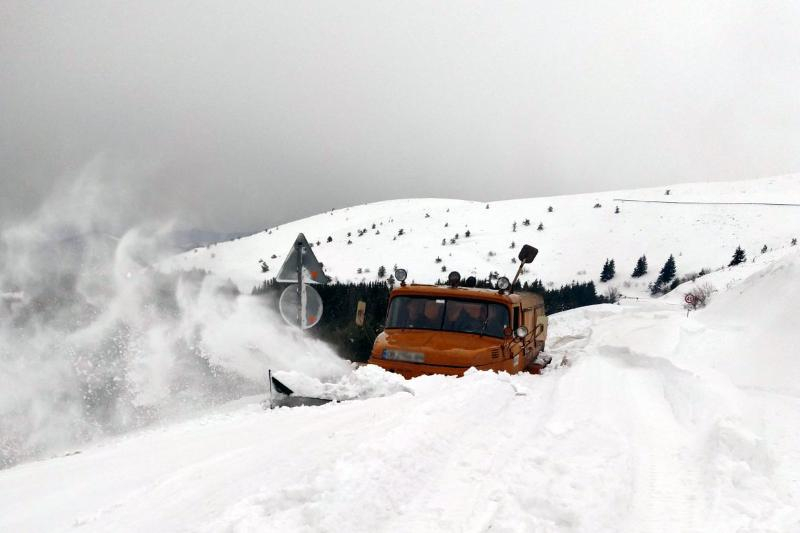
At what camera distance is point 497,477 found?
3645 mm

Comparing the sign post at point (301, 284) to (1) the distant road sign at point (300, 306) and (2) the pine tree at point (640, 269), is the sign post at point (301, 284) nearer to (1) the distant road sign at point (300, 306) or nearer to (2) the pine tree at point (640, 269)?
(1) the distant road sign at point (300, 306)

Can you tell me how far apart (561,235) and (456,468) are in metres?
55.4

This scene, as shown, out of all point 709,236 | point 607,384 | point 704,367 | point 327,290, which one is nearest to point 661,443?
point 607,384

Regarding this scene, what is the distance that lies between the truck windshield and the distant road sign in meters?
2.03

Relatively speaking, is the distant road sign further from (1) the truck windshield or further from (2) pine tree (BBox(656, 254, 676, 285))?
(2) pine tree (BBox(656, 254, 676, 285))

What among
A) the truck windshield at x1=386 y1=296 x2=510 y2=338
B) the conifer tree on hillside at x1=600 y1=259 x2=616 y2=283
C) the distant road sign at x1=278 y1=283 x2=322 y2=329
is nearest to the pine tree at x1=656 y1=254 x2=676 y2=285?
the conifer tree on hillside at x1=600 y1=259 x2=616 y2=283

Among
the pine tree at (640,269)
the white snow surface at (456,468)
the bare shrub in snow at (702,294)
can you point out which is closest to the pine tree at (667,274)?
the pine tree at (640,269)

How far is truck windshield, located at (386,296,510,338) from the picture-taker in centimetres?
896

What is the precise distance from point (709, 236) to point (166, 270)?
51.9m

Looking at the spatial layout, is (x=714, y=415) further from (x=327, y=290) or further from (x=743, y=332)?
(x=327, y=290)

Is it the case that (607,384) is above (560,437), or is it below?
below

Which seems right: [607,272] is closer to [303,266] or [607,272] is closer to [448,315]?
[448,315]

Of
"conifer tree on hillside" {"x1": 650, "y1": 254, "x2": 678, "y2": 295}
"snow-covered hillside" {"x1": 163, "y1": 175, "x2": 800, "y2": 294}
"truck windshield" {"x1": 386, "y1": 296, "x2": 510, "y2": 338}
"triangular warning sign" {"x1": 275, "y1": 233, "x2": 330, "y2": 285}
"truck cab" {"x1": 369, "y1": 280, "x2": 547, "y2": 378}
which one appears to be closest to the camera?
"triangular warning sign" {"x1": 275, "y1": 233, "x2": 330, "y2": 285}

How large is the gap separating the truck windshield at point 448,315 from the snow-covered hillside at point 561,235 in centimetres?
2926
